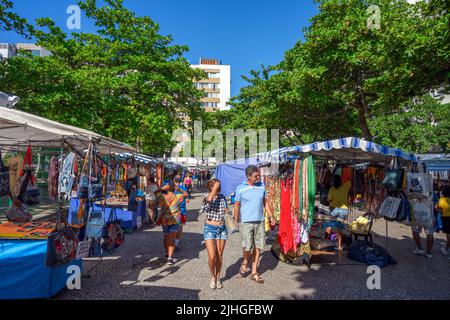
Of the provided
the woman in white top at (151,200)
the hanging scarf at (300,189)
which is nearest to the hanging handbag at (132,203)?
the woman in white top at (151,200)

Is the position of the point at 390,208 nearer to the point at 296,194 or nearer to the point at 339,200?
the point at 339,200

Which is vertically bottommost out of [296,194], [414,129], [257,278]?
[257,278]

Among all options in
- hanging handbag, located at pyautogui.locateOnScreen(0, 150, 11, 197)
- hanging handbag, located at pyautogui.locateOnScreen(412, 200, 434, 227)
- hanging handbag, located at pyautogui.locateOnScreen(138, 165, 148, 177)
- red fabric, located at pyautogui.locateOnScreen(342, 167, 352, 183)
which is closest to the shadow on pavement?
hanging handbag, located at pyautogui.locateOnScreen(412, 200, 434, 227)

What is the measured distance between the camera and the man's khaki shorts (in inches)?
194

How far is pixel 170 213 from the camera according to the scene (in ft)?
18.8

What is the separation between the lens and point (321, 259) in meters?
6.28

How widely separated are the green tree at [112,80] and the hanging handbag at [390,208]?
12.6 meters

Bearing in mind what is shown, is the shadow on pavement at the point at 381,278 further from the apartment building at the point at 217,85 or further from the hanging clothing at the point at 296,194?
the apartment building at the point at 217,85

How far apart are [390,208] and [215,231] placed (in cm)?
407

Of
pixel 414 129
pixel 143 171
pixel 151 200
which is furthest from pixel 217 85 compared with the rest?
pixel 151 200

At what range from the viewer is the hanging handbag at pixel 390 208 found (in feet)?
20.0

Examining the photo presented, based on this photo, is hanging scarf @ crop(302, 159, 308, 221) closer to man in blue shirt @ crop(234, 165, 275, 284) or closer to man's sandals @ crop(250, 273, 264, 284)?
man in blue shirt @ crop(234, 165, 275, 284)
